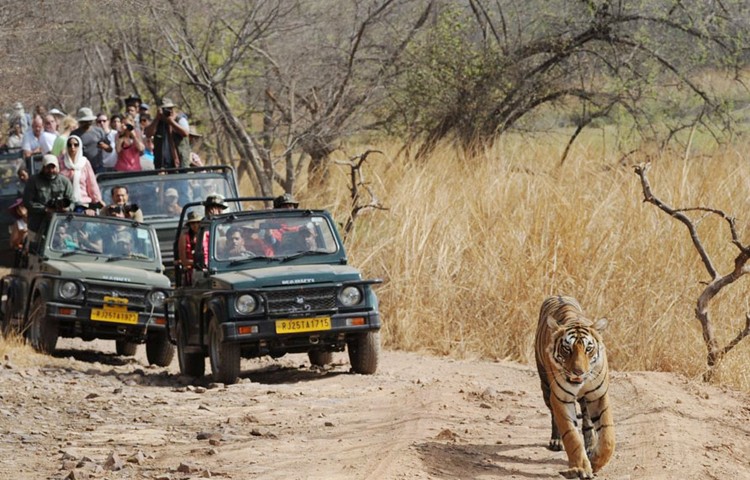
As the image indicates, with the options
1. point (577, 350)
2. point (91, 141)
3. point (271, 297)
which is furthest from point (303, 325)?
point (91, 141)

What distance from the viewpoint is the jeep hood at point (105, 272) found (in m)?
12.9

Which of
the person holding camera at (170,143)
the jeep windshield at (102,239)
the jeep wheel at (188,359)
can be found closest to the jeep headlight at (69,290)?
the jeep windshield at (102,239)

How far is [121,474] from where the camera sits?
24.5 feet

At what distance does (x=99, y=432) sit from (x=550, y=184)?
7.25 metres

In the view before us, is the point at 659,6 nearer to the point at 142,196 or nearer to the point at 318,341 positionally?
the point at 142,196

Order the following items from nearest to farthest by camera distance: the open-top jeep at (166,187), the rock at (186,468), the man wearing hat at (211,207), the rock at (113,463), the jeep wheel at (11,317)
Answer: the rock at (186,468) < the rock at (113,463) < the man wearing hat at (211,207) < the jeep wheel at (11,317) < the open-top jeep at (166,187)

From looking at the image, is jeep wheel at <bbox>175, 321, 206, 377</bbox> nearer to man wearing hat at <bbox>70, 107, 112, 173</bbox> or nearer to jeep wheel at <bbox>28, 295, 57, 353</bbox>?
jeep wheel at <bbox>28, 295, 57, 353</bbox>

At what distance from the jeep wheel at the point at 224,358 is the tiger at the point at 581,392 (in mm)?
4064

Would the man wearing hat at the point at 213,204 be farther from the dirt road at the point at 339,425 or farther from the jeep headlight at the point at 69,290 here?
the dirt road at the point at 339,425

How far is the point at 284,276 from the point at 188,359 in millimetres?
1479

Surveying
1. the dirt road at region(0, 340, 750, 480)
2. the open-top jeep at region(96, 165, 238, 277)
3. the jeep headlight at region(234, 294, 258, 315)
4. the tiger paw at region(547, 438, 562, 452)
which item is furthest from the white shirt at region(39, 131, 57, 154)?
the tiger paw at region(547, 438, 562, 452)

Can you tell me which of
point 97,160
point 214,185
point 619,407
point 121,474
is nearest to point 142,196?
point 214,185

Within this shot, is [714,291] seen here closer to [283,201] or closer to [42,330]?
[283,201]

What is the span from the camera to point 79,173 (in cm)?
1580
